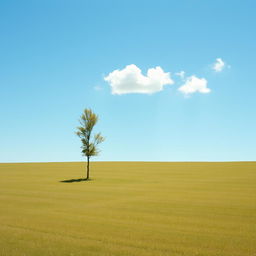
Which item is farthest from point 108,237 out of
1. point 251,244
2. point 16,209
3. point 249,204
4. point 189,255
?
point 249,204

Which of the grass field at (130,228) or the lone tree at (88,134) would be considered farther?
the lone tree at (88,134)

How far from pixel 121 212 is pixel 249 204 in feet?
33.8

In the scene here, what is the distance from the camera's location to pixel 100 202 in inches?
893

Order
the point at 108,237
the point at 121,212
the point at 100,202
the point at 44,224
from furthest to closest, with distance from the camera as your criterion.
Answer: the point at 100,202
the point at 121,212
the point at 44,224
the point at 108,237

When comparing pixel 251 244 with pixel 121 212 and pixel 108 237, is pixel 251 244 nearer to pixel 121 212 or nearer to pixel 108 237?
pixel 108 237

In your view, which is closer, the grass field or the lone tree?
the grass field

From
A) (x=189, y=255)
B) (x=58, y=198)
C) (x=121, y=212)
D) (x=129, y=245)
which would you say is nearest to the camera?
(x=189, y=255)

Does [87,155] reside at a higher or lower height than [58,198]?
higher

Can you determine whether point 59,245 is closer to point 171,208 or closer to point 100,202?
point 171,208

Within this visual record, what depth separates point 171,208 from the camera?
763 inches

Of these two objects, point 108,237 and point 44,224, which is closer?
point 108,237

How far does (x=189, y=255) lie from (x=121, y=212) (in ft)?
29.2

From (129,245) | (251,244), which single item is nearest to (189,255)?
(129,245)

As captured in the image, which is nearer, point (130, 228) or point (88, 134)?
point (130, 228)
